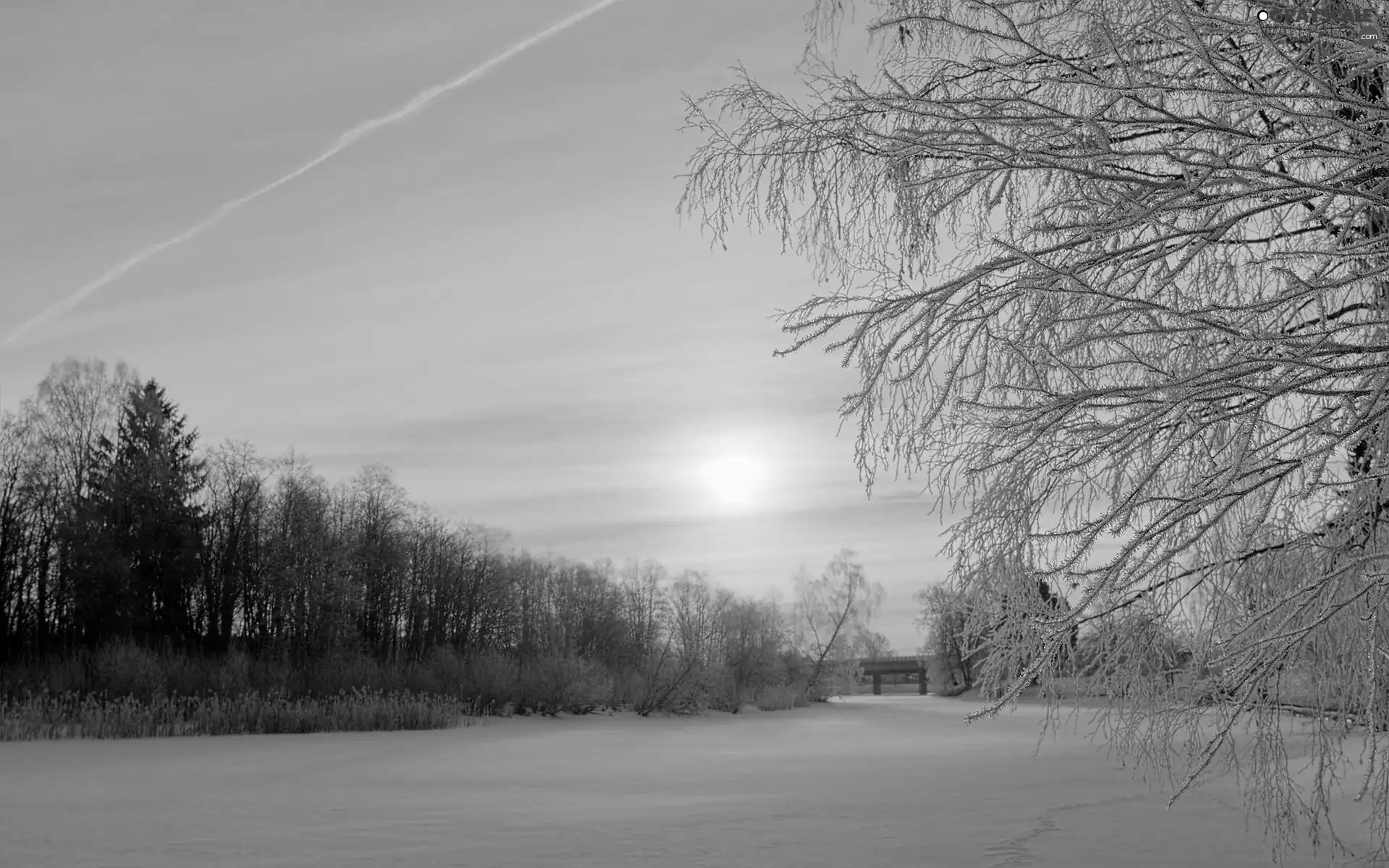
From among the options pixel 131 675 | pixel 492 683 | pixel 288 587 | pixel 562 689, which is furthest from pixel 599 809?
pixel 288 587

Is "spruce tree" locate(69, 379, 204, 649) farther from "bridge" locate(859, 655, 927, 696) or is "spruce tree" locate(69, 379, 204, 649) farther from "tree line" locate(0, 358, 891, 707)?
"bridge" locate(859, 655, 927, 696)

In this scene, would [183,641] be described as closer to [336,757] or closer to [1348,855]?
[336,757]

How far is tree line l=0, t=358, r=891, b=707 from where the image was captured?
86.1 ft

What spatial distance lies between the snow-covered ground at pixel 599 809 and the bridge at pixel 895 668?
37.9 metres

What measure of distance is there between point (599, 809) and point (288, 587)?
873 inches

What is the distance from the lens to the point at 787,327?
3877mm

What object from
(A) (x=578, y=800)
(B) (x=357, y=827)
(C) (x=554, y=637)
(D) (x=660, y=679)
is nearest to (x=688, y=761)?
(A) (x=578, y=800)

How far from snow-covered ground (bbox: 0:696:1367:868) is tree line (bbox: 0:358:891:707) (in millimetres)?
12170

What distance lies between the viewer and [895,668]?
180 feet

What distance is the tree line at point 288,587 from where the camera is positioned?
26.2 metres

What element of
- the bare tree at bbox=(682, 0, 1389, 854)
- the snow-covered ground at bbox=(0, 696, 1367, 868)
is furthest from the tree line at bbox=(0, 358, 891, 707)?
the bare tree at bbox=(682, 0, 1389, 854)

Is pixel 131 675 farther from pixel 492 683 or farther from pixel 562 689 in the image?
pixel 562 689

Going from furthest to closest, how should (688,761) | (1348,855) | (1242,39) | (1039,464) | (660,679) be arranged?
(660,679)
(688,761)
(1348,855)
(1242,39)
(1039,464)

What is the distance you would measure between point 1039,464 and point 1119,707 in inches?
55.5
